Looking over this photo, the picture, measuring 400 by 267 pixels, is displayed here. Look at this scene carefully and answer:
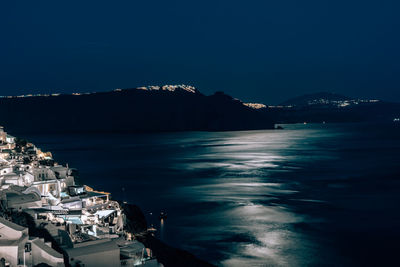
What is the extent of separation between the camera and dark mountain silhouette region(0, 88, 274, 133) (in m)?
117

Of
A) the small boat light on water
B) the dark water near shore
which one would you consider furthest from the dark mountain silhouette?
the small boat light on water

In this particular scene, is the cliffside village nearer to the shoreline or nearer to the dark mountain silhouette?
the shoreline

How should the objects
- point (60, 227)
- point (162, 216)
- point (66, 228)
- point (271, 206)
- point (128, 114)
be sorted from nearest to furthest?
point (60, 227)
point (66, 228)
point (162, 216)
point (271, 206)
point (128, 114)

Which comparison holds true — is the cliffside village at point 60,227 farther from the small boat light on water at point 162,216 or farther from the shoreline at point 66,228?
the small boat light on water at point 162,216

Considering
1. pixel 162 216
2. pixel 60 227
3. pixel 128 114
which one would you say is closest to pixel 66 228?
pixel 60 227

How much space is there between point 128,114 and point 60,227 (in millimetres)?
122652

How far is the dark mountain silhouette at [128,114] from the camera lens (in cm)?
11656

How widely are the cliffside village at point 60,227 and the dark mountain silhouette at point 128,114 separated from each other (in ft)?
339

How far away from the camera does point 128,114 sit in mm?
128500

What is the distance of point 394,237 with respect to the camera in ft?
46.5

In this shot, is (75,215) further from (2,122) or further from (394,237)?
(2,122)

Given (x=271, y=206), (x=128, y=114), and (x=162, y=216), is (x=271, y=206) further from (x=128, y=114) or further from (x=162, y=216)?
(x=128, y=114)

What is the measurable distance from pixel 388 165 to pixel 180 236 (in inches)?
1122

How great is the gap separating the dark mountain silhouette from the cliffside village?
103 metres
